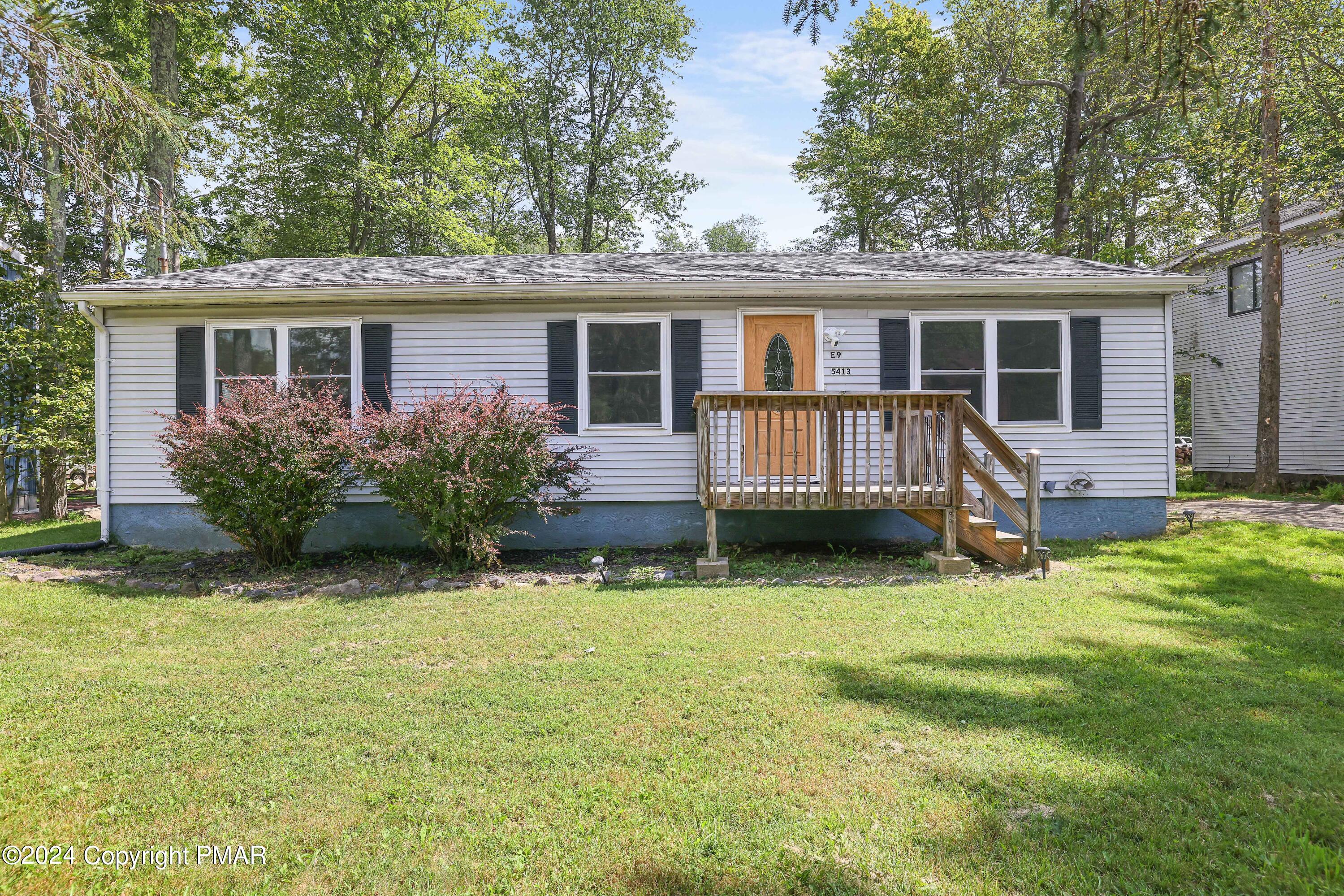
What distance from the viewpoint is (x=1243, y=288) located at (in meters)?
14.1

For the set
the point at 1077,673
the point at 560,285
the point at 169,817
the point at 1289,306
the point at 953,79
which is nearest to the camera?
the point at 169,817

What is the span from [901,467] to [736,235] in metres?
34.9

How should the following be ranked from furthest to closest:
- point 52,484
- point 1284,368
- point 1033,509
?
point 1284,368, point 52,484, point 1033,509

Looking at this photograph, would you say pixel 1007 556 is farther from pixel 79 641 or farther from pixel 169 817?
pixel 79 641

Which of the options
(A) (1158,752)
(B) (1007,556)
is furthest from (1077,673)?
(B) (1007,556)

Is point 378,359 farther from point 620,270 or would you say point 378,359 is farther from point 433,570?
point 620,270

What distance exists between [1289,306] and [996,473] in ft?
35.4

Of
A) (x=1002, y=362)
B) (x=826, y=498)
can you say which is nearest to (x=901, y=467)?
(x=826, y=498)

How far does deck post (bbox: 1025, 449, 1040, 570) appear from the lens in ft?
20.4

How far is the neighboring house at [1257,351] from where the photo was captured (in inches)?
481

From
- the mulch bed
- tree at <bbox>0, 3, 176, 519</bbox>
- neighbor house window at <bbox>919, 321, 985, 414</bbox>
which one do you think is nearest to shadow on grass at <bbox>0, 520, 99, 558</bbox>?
the mulch bed

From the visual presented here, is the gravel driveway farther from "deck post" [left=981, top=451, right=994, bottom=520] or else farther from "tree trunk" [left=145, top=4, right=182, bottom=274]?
"tree trunk" [left=145, top=4, right=182, bottom=274]

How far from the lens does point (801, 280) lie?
292 inches

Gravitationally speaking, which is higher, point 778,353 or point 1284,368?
point 1284,368
